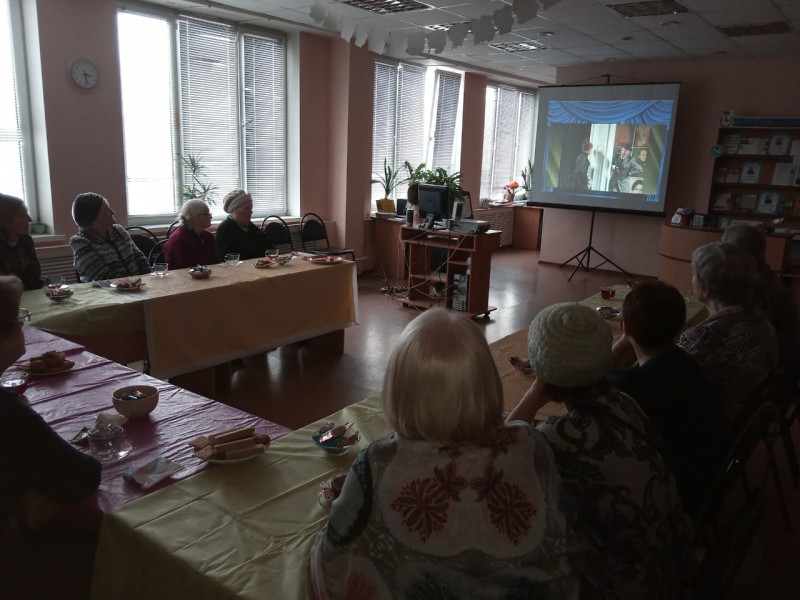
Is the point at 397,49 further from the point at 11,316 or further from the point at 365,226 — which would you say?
the point at 365,226

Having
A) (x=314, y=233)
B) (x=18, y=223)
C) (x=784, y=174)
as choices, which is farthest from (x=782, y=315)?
(x=784, y=174)

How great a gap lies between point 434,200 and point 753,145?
14.0 ft

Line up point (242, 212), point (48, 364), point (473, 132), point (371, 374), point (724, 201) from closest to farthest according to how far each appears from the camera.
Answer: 1. point (48, 364)
2. point (371, 374)
3. point (242, 212)
4. point (724, 201)
5. point (473, 132)

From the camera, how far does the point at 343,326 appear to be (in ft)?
15.6

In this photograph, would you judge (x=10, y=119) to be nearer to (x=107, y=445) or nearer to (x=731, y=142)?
(x=107, y=445)

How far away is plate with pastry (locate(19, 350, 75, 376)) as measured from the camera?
83.4 inches

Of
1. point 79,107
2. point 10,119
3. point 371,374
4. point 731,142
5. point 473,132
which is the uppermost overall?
point 473,132

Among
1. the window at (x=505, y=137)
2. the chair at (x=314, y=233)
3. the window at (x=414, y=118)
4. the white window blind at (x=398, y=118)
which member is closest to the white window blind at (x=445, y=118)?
the window at (x=414, y=118)

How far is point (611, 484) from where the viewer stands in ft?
3.91

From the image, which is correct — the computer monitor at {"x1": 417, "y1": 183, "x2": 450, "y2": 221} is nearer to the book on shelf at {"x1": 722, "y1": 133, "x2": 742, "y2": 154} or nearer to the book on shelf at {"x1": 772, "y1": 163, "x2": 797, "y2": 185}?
the book on shelf at {"x1": 722, "y1": 133, "x2": 742, "y2": 154}

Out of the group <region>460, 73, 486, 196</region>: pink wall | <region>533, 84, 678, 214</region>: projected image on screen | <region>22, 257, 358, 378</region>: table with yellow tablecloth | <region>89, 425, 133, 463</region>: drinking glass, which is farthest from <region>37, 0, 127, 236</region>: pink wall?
<region>533, 84, 678, 214</region>: projected image on screen

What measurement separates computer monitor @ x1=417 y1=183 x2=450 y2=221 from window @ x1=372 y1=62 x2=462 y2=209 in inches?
88.0

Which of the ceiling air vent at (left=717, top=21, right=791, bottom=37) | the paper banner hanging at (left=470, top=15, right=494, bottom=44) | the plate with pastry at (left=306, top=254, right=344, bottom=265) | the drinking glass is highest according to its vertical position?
the ceiling air vent at (left=717, top=21, right=791, bottom=37)

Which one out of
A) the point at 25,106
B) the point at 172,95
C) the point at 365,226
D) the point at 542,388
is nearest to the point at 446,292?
the point at 365,226
